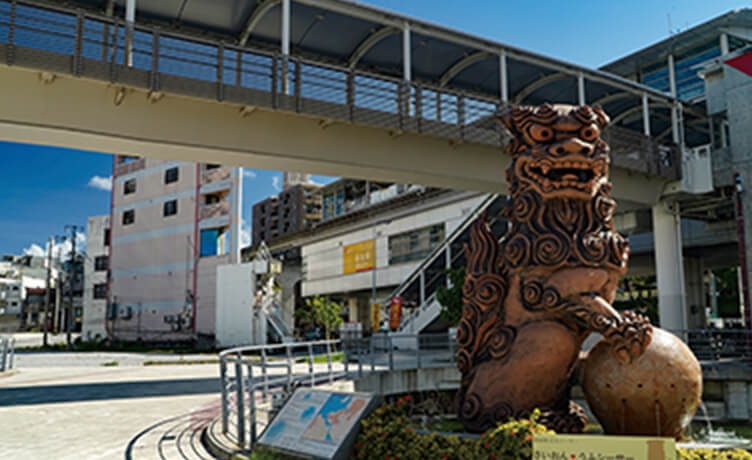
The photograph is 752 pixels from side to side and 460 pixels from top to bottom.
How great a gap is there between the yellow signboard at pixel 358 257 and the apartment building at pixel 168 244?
11.4 metres

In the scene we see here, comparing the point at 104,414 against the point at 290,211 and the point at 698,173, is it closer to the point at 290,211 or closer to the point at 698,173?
the point at 698,173

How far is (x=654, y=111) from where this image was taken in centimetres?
2806

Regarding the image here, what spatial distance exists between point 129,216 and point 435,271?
2677 cm

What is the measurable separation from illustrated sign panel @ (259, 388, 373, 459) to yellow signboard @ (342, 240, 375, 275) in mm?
38856

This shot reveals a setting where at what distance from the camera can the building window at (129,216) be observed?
157ft

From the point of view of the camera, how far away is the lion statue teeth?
8.40 meters

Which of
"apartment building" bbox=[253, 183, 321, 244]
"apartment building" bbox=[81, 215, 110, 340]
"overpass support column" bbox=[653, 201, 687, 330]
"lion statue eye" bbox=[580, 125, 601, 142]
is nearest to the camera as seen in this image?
"lion statue eye" bbox=[580, 125, 601, 142]

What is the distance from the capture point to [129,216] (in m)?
48.2

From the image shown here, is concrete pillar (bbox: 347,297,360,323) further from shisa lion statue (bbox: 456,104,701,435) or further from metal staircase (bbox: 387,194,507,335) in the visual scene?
shisa lion statue (bbox: 456,104,701,435)

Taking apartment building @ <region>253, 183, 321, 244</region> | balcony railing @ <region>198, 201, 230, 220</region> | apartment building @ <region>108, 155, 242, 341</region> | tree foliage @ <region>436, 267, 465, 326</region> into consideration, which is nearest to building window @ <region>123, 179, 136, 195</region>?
apartment building @ <region>108, 155, 242, 341</region>

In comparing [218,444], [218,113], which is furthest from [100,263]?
[218,444]

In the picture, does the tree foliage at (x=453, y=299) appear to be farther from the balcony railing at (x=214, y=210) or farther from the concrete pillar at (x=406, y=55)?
the balcony railing at (x=214, y=210)

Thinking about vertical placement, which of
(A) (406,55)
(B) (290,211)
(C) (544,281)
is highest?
(B) (290,211)

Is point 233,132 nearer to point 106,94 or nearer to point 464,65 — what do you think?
point 106,94
